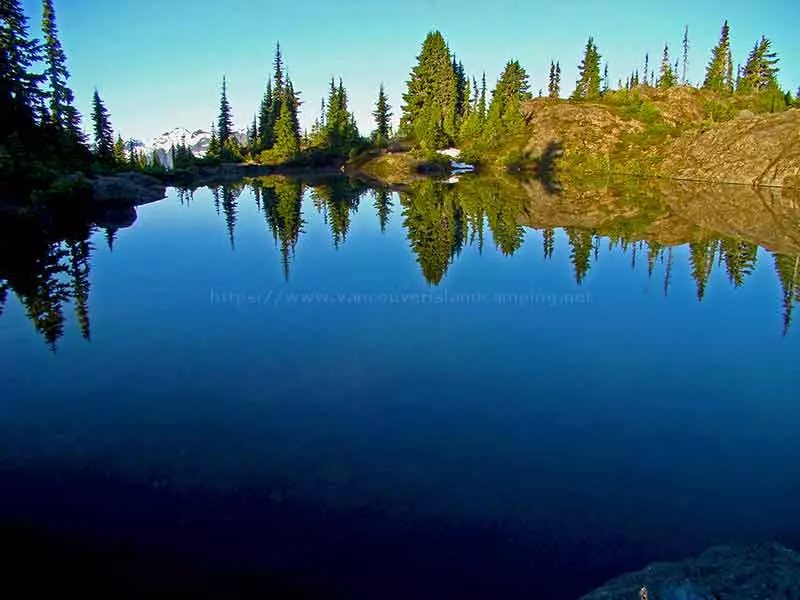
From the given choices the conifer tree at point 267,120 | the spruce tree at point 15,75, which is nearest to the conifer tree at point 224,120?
the conifer tree at point 267,120

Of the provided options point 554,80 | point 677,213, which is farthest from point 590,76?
point 677,213

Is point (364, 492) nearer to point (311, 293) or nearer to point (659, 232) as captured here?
point (311, 293)

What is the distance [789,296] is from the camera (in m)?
18.3

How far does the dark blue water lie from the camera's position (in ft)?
22.8

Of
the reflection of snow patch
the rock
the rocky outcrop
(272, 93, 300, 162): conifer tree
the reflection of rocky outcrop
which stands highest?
(272, 93, 300, 162): conifer tree

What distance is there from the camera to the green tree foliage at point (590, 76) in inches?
4828

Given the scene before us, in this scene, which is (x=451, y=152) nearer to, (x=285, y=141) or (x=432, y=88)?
(x=432, y=88)

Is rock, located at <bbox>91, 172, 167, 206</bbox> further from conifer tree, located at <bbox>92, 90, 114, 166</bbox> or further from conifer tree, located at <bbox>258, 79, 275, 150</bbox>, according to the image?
conifer tree, located at <bbox>258, 79, 275, 150</bbox>

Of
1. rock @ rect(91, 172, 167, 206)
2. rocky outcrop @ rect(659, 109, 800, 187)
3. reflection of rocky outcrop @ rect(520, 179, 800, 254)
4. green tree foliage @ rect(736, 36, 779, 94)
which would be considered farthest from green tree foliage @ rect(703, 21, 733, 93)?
rock @ rect(91, 172, 167, 206)

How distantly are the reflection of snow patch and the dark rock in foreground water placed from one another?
321ft

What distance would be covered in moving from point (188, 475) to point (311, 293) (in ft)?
38.2

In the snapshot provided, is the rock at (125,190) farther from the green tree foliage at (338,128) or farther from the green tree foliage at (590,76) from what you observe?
the green tree foliage at (590,76)

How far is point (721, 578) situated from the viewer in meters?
5.63

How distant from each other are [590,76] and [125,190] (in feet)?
372
